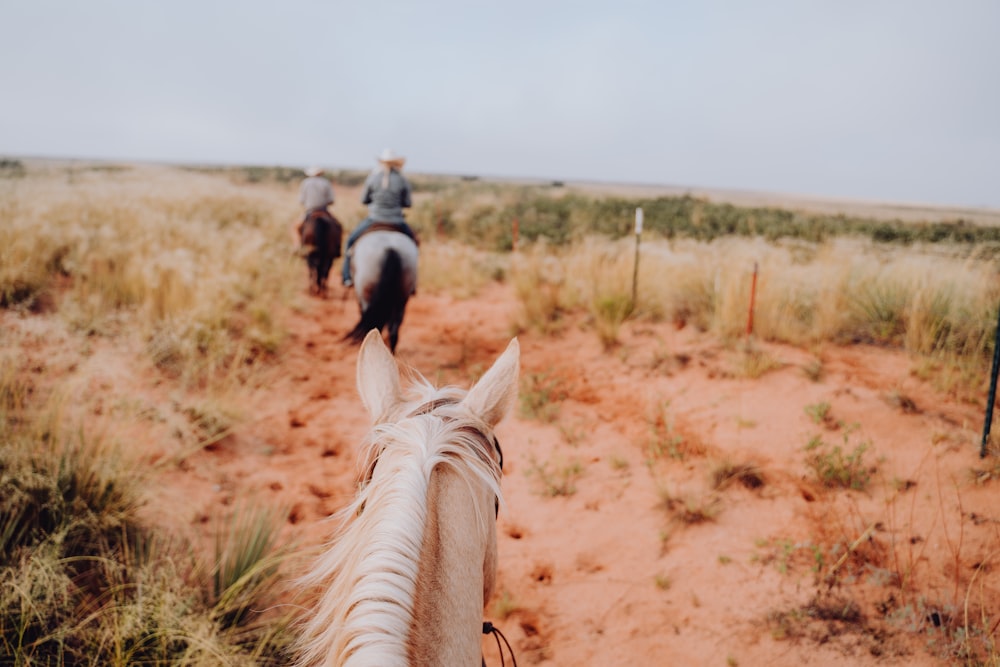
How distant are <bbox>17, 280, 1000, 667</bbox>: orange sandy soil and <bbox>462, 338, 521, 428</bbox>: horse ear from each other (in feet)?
6.74

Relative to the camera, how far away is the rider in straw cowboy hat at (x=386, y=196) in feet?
22.7

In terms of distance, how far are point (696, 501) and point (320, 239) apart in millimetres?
7580

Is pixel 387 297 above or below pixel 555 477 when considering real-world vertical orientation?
above

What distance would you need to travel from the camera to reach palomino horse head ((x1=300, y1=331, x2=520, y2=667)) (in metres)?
1.00

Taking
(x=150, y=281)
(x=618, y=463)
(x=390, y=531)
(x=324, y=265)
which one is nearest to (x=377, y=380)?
(x=390, y=531)

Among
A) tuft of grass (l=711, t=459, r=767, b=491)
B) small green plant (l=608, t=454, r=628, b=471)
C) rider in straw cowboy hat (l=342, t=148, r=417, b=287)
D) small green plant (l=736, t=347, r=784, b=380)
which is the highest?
rider in straw cowboy hat (l=342, t=148, r=417, b=287)

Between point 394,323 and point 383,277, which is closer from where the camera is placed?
point 383,277

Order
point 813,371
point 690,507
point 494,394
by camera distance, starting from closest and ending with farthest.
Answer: point 494,394 < point 690,507 < point 813,371

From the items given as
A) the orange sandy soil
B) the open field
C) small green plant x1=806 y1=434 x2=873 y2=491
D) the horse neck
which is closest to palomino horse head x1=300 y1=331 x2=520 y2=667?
the horse neck

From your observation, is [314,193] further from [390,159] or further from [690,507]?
[690,507]

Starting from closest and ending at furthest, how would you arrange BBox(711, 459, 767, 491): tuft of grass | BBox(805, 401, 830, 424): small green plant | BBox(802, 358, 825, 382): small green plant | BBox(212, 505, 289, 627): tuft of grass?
BBox(212, 505, 289, 627): tuft of grass, BBox(711, 459, 767, 491): tuft of grass, BBox(805, 401, 830, 424): small green plant, BBox(802, 358, 825, 382): small green plant

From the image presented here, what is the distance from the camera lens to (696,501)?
13.4 feet

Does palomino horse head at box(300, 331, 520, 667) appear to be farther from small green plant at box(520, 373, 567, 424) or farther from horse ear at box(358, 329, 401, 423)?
small green plant at box(520, 373, 567, 424)

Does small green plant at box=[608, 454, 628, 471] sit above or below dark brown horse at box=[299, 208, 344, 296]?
below
